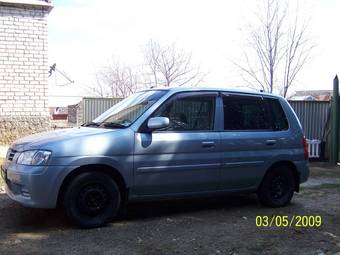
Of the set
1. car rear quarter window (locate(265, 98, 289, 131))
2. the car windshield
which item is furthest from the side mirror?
car rear quarter window (locate(265, 98, 289, 131))

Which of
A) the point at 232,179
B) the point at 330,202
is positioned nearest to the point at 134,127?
the point at 232,179

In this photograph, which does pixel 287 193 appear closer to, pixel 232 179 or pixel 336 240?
pixel 232 179

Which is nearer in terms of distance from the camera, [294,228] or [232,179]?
[294,228]

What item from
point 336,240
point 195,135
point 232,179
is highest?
point 195,135

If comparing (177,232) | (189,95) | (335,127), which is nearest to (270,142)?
(189,95)

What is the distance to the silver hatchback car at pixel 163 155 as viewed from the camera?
555 centimetres

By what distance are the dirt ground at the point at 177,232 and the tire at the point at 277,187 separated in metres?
0.15

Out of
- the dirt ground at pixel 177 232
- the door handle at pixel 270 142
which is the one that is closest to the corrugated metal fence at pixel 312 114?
the dirt ground at pixel 177 232

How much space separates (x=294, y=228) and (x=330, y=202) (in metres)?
2.03

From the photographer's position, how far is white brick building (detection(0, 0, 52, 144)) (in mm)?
13008

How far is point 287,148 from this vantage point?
7.21m

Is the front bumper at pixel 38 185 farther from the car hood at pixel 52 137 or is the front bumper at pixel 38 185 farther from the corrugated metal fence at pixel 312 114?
the corrugated metal fence at pixel 312 114

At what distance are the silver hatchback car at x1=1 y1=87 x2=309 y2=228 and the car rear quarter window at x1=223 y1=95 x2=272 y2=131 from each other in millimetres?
15
